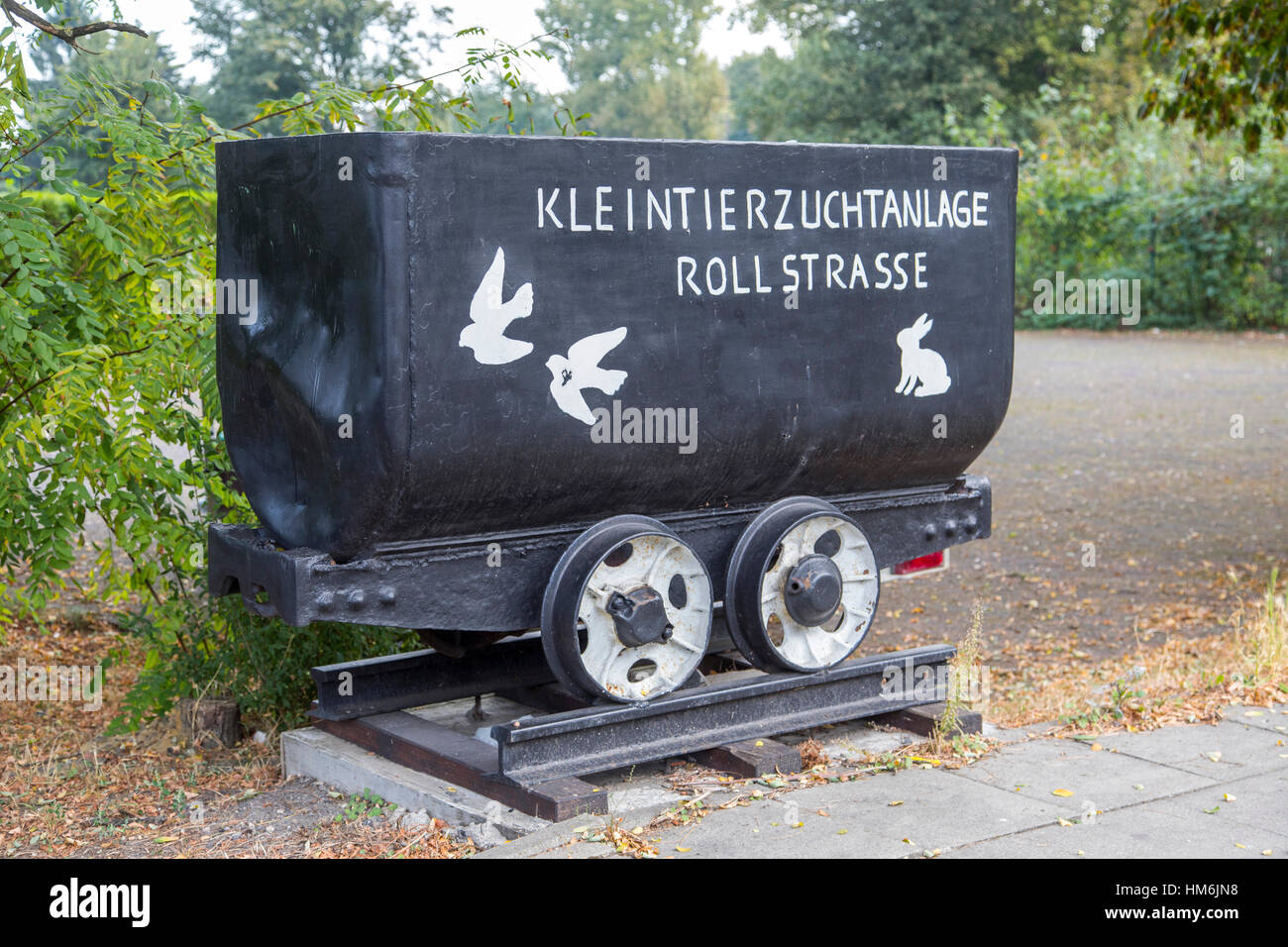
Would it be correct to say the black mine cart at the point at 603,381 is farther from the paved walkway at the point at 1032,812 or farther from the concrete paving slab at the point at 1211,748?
the concrete paving slab at the point at 1211,748

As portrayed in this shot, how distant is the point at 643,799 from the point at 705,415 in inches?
51.1

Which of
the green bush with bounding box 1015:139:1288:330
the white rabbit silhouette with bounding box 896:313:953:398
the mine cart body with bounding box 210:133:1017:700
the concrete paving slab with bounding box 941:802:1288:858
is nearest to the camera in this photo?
the concrete paving slab with bounding box 941:802:1288:858

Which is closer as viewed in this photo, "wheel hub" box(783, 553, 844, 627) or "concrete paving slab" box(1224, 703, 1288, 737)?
"wheel hub" box(783, 553, 844, 627)

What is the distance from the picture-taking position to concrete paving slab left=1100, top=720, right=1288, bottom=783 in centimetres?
510

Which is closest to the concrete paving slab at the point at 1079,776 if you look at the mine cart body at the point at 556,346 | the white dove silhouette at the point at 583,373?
the mine cart body at the point at 556,346

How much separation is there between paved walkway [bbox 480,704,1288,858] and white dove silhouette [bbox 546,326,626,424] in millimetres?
1309

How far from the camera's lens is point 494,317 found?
441 centimetres

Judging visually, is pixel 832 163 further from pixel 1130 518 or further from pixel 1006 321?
pixel 1130 518

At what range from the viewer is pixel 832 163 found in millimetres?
5047

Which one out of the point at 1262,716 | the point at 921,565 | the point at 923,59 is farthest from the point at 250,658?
the point at 923,59

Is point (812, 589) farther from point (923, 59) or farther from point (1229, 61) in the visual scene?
point (923, 59)

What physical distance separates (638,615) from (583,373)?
834 millimetres

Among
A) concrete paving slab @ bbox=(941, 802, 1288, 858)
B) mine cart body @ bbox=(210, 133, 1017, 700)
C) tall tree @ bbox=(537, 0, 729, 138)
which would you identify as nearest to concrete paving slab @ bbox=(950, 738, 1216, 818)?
concrete paving slab @ bbox=(941, 802, 1288, 858)

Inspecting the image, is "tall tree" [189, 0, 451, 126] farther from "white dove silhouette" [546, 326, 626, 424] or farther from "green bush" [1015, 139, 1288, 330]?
"white dove silhouette" [546, 326, 626, 424]
